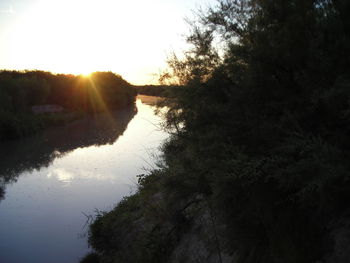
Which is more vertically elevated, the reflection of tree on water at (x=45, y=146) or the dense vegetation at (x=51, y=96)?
the dense vegetation at (x=51, y=96)

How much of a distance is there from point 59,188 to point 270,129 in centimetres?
1387

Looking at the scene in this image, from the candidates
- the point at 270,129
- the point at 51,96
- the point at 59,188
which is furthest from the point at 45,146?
the point at 51,96

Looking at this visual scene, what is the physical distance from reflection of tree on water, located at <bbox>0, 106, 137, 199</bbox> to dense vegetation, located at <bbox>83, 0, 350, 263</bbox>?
12878 mm

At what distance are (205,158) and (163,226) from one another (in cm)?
329

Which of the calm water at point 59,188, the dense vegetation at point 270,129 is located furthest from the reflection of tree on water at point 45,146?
the dense vegetation at point 270,129

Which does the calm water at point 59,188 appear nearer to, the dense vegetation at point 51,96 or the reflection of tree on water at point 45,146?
the reflection of tree on water at point 45,146

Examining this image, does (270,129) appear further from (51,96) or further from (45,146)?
(51,96)

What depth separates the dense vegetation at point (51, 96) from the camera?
121 feet

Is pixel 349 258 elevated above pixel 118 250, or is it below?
above

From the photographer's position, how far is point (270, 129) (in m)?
4.73

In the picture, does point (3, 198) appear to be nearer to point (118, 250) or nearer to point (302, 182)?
point (118, 250)

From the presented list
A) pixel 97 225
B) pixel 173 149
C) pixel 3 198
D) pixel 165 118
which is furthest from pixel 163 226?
pixel 3 198

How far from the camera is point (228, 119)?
5219 mm

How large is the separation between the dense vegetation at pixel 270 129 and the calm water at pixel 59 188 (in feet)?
6.15
